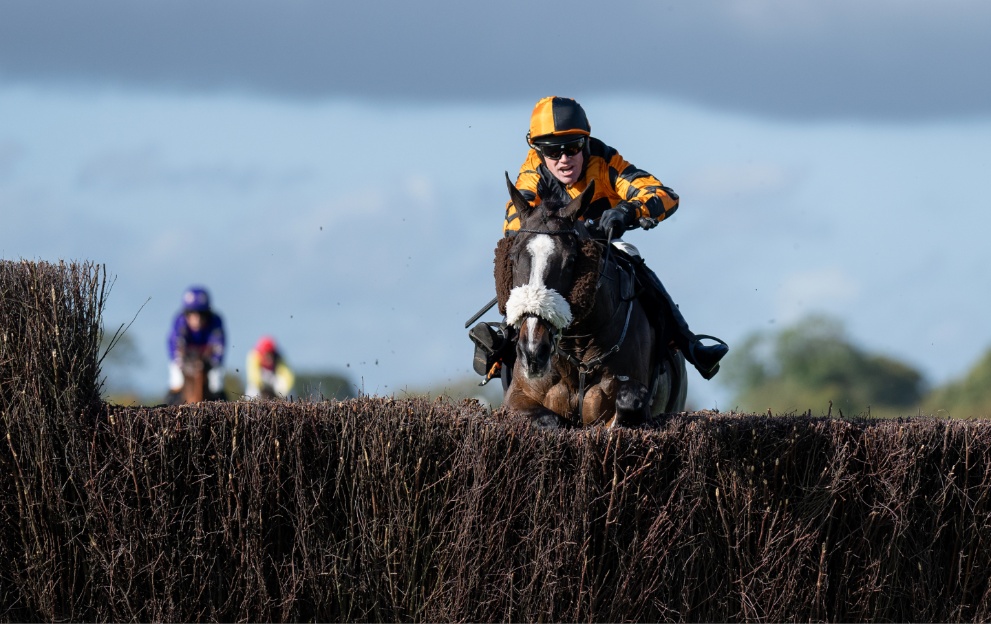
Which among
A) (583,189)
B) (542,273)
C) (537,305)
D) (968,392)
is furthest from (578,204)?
(968,392)

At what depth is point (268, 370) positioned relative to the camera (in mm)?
20922

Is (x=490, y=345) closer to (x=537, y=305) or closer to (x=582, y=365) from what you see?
(x=582, y=365)

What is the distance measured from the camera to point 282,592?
7582 millimetres

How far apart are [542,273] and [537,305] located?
0.92 ft

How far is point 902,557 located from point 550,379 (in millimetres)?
2174

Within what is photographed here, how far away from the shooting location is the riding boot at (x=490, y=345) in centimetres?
856

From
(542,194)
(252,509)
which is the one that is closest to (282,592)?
(252,509)

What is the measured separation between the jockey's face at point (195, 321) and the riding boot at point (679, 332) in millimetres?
8791

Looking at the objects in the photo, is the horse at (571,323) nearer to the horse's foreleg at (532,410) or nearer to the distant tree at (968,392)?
the horse's foreleg at (532,410)

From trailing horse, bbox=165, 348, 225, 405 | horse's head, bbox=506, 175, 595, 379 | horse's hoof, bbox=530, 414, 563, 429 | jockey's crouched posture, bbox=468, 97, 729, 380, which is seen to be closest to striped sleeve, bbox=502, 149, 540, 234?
jockey's crouched posture, bbox=468, 97, 729, 380

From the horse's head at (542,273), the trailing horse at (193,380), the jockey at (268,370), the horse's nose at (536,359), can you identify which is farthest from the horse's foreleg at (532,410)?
the jockey at (268,370)

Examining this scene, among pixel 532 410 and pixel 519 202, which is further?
pixel 519 202

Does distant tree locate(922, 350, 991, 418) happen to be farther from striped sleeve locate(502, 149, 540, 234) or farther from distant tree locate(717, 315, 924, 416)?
striped sleeve locate(502, 149, 540, 234)

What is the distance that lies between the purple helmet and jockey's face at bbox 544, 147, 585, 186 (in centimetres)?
895
